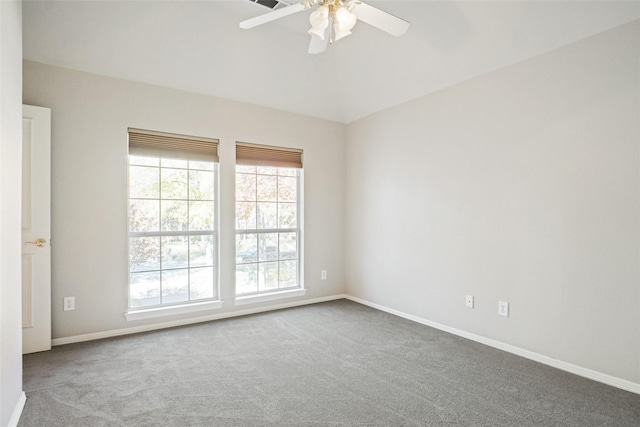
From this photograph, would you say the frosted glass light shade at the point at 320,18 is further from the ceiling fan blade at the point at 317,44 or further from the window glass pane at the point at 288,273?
the window glass pane at the point at 288,273

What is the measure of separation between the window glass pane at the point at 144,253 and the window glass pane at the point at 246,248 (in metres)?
0.86

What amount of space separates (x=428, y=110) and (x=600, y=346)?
248 centimetres

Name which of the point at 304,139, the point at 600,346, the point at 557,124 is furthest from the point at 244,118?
the point at 600,346

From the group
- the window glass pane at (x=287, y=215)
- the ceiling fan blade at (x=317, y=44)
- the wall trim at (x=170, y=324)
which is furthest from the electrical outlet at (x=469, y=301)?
the ceiling fan blade at (x=317, y=44)

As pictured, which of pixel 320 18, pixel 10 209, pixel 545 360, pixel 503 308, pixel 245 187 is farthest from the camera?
pixel 245 187

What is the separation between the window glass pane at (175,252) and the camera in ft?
11.7

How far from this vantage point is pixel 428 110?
359 cm

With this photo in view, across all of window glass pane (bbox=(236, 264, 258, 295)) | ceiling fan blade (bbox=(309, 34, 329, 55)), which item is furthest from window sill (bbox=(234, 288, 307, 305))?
ceiling fan blade (bbox=(309, 34, 329, 55))

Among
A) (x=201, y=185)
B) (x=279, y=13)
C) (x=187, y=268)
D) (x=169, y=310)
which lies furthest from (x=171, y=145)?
(x=279, y=13)

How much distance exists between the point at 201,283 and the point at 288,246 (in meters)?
1.15

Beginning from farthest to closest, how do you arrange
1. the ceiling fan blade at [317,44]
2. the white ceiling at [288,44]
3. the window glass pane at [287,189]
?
the window glass pane at [287,189] < the white ceiling at [288,44] < the ceiling fan blade at [317,44]

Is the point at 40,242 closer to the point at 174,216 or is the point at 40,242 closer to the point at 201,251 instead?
the point at 174,216

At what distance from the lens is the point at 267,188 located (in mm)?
4219

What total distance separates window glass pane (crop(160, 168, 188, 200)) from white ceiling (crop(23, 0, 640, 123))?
34.7 inches
